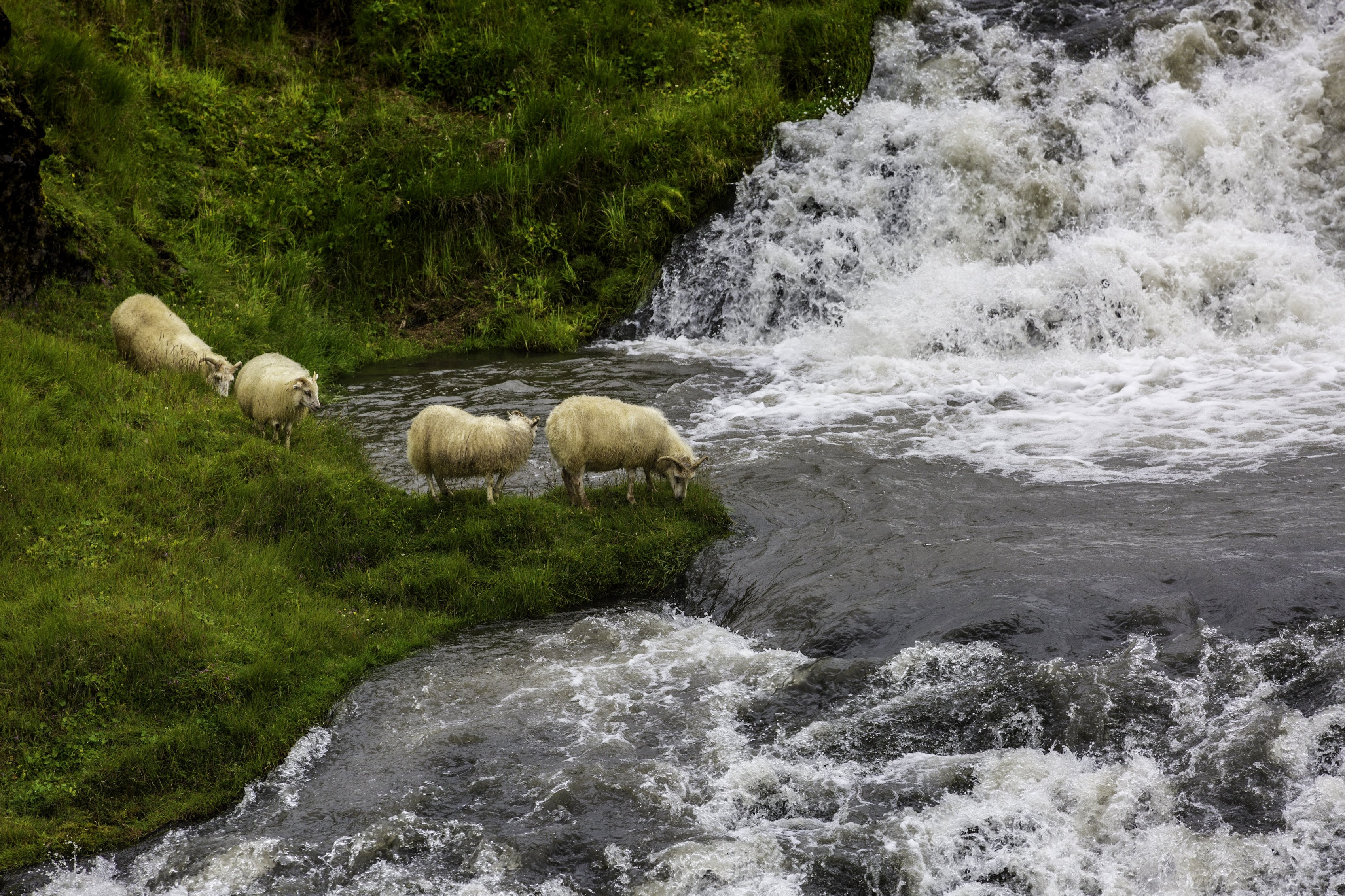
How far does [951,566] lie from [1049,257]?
886 cm

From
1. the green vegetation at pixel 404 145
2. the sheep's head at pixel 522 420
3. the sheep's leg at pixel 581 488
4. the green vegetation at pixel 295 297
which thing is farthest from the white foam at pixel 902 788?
the green vegetation at pixel 404 145

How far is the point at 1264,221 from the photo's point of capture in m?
16.2

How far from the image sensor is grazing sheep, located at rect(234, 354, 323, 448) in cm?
1098

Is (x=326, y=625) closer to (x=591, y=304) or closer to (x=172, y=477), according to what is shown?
(x=172, y=477)

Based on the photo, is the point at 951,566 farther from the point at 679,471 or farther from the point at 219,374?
the point at 219,374

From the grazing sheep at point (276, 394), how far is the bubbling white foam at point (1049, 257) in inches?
175

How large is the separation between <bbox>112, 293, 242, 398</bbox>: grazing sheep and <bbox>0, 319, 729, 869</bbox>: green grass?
0.31 m

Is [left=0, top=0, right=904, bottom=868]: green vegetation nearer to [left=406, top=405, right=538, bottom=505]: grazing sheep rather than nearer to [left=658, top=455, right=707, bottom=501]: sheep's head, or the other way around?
[left=658, top=455, right=707, bottom=501]: sheep's head

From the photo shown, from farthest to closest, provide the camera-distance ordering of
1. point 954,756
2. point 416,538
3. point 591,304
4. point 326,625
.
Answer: point 591,304, point 416,538, point 326,625, point 954,756

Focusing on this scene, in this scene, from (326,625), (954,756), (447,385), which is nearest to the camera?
(954,756)

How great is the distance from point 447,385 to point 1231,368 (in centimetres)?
990

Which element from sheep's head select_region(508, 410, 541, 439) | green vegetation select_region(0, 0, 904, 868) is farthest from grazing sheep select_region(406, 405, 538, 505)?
green vegetation select_region(0, 0, 904, 868)

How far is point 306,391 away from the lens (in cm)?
1094

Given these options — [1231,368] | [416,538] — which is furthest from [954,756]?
[1231,368]
